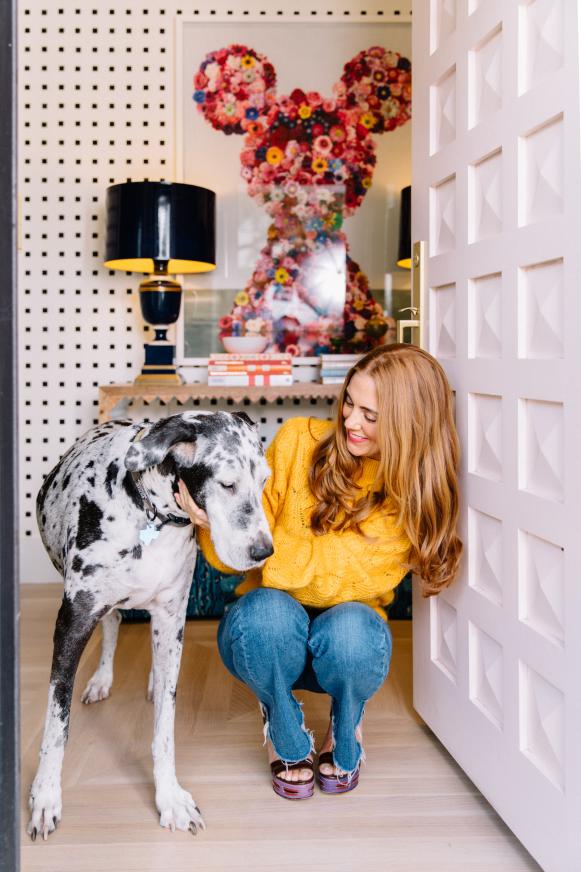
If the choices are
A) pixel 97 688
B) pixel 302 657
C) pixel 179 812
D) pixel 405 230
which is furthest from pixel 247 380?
pixel 179 812

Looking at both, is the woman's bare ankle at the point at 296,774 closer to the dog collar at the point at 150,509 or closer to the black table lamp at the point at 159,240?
the dog collar at the point at 150,509

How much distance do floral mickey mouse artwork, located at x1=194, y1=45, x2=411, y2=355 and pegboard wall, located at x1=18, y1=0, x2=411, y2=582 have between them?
235 mm

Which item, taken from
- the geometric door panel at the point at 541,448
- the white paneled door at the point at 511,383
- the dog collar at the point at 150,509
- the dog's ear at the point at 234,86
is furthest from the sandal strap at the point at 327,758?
the dog's ear at the point at 234,86

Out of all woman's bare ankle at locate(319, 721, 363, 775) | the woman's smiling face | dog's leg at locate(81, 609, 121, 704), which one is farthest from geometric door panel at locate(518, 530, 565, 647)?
dog's leg at locate(81, 609, 121, 704)

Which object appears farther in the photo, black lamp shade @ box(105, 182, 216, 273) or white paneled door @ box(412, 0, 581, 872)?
black lamp shade @ box(105, 182, 216, 273)

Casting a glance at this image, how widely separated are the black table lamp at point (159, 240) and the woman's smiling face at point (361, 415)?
1.58 meters

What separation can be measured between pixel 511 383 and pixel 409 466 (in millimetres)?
318

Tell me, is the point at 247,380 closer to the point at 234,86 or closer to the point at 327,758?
the point at 234,86

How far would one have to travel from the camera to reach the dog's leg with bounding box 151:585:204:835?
1.75m

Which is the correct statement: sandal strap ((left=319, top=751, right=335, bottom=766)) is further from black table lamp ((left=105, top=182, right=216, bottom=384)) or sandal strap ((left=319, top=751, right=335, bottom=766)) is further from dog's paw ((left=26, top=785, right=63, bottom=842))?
black table lamp ((left=105, top=182, right=216, bottom=384))

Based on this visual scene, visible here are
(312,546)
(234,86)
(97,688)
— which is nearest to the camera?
(312,546)

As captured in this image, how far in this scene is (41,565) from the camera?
12.2 ft

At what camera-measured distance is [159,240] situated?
3205 millimetres

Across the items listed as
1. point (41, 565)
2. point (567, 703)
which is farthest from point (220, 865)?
point (41, 565)
